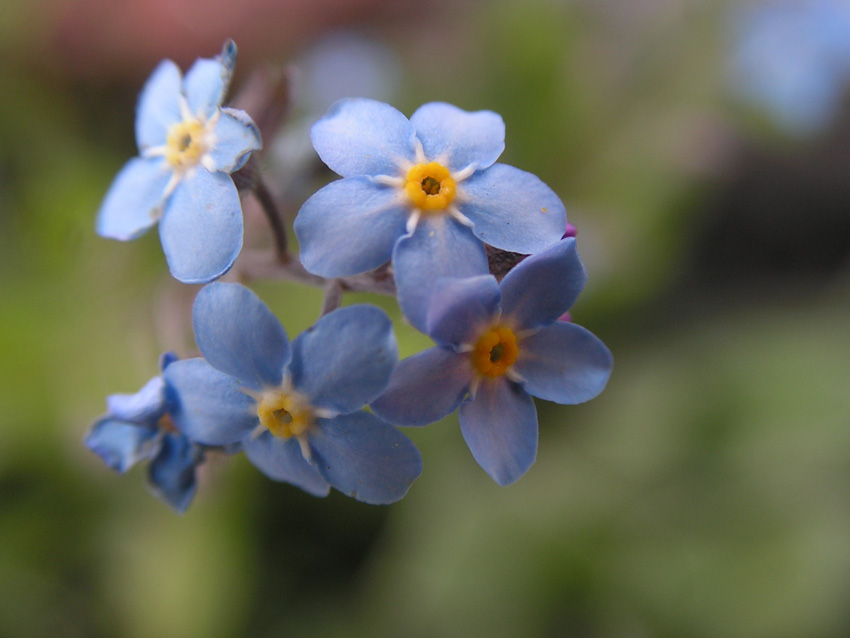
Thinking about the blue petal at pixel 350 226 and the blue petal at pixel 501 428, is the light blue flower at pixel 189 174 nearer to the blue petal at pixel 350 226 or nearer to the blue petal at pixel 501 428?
the blue petal at pixel 350 226

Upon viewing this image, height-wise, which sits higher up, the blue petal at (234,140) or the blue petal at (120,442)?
the blue petal at (234,140)

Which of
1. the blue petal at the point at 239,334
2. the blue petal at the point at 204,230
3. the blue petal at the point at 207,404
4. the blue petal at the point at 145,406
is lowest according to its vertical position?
Answer: the blue petal at the point at 145,406

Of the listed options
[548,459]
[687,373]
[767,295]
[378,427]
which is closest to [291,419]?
[378,427]

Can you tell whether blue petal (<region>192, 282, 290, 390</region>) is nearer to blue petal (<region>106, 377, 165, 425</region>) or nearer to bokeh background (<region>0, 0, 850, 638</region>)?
blue petal (<region>106, 377, 165, 425</region>)

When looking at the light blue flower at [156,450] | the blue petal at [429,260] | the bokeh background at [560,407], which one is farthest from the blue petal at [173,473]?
the blue petal at [429,260]

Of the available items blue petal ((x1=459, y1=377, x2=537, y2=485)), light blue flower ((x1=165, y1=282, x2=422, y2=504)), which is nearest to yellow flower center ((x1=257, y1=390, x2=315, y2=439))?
light blue flower ((x1=165, y1=282, x2=422, y2=504))

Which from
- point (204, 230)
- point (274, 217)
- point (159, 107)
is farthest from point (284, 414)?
point (159, 107)
